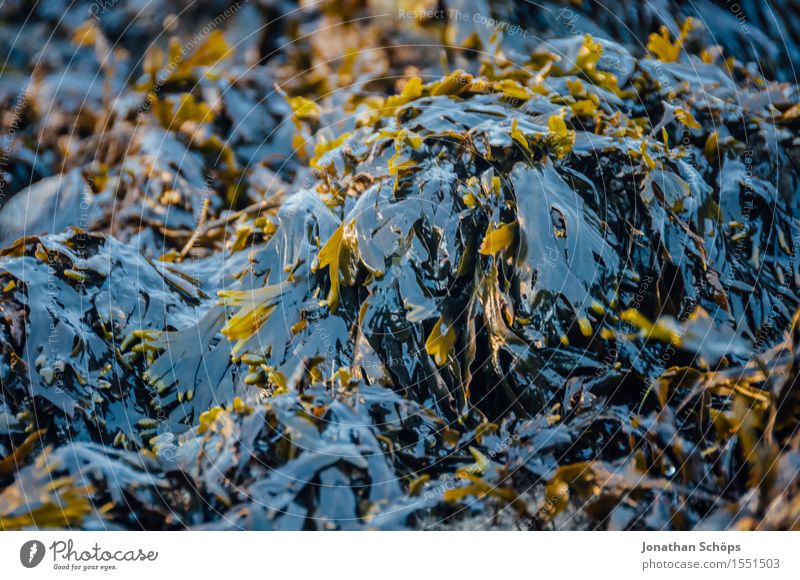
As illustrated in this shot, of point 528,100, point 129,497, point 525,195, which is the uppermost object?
point 528,100

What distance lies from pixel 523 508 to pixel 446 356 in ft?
0.74

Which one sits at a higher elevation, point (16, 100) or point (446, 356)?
point (16, 100)

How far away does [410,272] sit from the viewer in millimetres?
922

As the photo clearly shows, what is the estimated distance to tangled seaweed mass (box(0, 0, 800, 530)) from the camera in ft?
2.83

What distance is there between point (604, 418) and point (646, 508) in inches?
4.9

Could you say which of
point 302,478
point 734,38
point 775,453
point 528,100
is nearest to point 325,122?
point 528,100

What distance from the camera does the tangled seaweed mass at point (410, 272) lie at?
0.86m

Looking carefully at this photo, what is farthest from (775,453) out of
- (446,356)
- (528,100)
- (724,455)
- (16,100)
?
(16,100)

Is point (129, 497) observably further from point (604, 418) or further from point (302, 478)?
point (604, 418)

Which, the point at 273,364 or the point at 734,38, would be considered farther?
the point at 734,38

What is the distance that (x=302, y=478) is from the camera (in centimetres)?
84

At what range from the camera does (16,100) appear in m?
1.07

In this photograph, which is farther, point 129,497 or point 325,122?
point 325,122

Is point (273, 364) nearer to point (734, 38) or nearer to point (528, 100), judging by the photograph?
point (528, 100)
